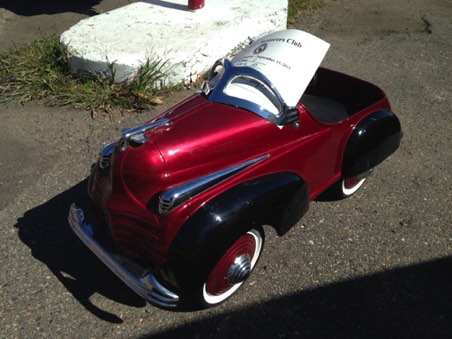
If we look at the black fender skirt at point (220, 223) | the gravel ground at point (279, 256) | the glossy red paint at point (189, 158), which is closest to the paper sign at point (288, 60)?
the glossy red paint at point (189, 158)

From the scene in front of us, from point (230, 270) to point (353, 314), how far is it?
0.76 m

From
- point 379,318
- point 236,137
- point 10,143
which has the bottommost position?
point 10,143

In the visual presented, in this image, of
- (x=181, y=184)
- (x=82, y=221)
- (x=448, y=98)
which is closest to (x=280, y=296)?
(x=181, y=184)

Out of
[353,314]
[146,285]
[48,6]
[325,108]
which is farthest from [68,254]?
[48,6]

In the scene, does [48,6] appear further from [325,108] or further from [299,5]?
[325,108]

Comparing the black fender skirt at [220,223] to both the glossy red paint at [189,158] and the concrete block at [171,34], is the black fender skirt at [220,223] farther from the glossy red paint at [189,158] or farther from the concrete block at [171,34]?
the concrete block at [171,34]

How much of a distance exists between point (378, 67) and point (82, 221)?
397 cm

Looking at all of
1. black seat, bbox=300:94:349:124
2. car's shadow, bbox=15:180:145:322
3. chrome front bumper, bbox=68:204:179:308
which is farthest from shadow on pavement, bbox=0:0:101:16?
chrome front bumper, bbox=68:204:179:308

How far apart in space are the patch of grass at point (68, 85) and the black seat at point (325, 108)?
1.74 metres

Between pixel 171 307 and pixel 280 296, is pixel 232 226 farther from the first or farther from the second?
pixel 280 296

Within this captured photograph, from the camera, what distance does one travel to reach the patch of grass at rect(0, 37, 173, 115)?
450 cm

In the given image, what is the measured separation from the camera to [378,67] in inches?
209

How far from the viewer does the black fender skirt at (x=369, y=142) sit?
9.96ft

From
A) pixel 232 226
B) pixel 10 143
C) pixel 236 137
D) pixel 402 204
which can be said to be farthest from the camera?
A: pixel 10 143
